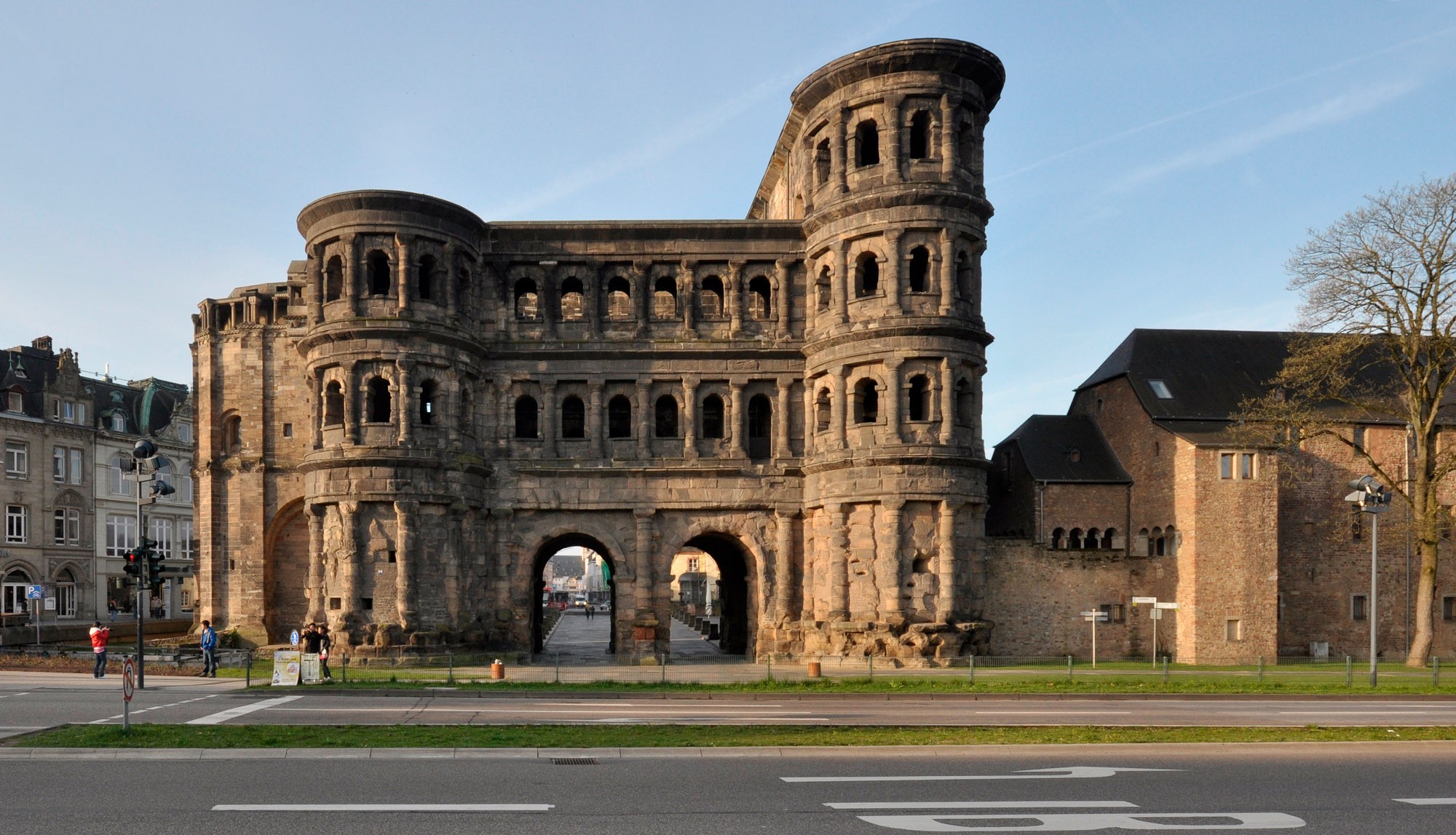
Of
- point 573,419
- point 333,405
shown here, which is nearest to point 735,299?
point 573,419

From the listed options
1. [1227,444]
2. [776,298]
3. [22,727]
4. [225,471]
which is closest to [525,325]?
[776,298]

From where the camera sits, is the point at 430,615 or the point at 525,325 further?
the point at 525,325

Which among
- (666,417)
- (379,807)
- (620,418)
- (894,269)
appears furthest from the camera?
(620,418)

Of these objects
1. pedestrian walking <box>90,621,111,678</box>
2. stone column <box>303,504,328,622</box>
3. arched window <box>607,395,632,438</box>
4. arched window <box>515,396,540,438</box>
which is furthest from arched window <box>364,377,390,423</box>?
pedestrian walking <box>90,621,111,678</box>

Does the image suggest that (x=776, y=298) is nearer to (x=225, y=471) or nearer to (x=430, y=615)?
(x=430, y=615)

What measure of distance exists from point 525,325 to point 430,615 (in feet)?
35.6

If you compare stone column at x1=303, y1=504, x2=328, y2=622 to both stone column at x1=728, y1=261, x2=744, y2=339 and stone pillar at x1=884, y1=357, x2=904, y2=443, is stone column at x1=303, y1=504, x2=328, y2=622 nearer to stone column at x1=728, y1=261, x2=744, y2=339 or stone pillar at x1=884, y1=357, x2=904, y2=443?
stone column at x1=728, y1=261, x2=744, y2=339

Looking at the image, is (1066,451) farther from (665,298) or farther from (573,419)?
(573,419)

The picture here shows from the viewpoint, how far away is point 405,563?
1421 inches

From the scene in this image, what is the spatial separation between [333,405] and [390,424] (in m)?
2.71

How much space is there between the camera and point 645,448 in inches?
1549

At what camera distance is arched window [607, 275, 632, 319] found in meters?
40.3

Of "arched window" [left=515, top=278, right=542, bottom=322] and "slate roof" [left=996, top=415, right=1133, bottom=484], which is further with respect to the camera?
Answer: "slate roof" [left=996, top=415, right=1133, bottom=484]

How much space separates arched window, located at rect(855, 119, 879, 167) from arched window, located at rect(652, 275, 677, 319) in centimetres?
803
